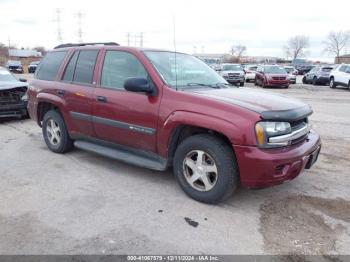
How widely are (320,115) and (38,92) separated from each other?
8.17 meters

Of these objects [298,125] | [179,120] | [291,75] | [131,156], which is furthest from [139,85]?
[291,75]

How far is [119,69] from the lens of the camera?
200 inches

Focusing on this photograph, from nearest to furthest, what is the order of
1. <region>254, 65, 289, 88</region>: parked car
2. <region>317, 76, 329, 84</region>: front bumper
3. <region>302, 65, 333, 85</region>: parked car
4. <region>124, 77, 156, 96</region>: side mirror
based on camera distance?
<region>124, 77, 156, 96</region>: side mirror
<region>254, 65, 289, 88</region>: parked car
<region>317, 76, 329, 84</region>: front bumper
<region>302, 65, 333, 85</region>: parked car

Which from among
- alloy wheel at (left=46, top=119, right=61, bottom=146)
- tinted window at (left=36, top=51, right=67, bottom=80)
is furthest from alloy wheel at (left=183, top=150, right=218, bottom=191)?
tinted window at (left=36, top=51, right=67, bottom=80)

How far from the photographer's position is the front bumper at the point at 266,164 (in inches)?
147

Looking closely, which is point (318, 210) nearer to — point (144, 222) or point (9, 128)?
point (144, 222)

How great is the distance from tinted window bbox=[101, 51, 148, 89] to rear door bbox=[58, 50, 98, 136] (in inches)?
11.3

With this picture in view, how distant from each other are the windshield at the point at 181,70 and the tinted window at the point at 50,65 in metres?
2.03

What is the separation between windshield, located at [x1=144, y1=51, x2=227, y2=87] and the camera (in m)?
4.70

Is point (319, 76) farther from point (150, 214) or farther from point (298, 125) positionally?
point (150, 214)

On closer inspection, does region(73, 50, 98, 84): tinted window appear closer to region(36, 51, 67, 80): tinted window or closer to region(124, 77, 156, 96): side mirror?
region(36, 51, 67, 80): tinted window

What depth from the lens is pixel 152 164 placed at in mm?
4605

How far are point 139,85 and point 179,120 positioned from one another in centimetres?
67

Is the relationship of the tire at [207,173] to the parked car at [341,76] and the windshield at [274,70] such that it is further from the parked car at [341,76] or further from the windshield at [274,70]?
the windshield at [274,70]
